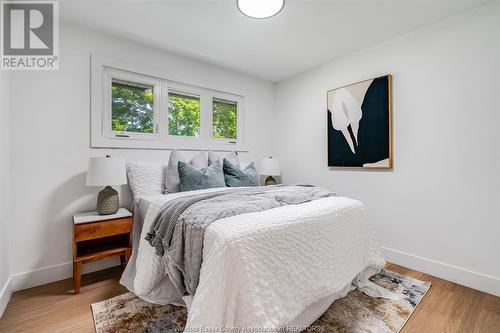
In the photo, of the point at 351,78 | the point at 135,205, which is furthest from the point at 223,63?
the point at 135,205

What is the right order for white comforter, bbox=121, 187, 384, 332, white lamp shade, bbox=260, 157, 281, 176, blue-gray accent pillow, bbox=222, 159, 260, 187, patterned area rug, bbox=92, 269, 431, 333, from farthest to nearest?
white lamp shade, bbox=260, 157, 281, 176 → blue-gray accent pillow, bbox=222, 159, 260, 187 → patterned area rug, bbox=92, 269, 431, 333 → white comforter, bbox=121, 187, 384, 332

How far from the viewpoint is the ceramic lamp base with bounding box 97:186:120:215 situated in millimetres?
2086

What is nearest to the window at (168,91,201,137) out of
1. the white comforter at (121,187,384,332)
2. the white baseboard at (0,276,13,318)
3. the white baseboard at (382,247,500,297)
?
the white comforter at (121,187,384,332)

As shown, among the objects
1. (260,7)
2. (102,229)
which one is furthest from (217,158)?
(260,7)

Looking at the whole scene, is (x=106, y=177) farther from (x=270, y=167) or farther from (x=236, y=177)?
(x=270, y=167)

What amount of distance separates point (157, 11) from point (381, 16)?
2.11 m

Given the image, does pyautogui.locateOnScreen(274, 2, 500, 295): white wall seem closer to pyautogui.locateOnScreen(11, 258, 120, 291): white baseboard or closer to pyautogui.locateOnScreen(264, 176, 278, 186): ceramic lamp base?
pyautogui.locateOnScreen(264, 176, 278, 186): ceramic lamp base

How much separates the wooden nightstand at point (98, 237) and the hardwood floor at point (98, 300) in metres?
0.17

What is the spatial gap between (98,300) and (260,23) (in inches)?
112

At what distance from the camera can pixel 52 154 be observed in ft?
6.98

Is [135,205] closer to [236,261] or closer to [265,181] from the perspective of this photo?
[236,261]

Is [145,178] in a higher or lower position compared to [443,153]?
lower

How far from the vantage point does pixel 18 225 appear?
1.98 meters

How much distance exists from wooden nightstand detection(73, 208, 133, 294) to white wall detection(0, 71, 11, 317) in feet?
1.42
